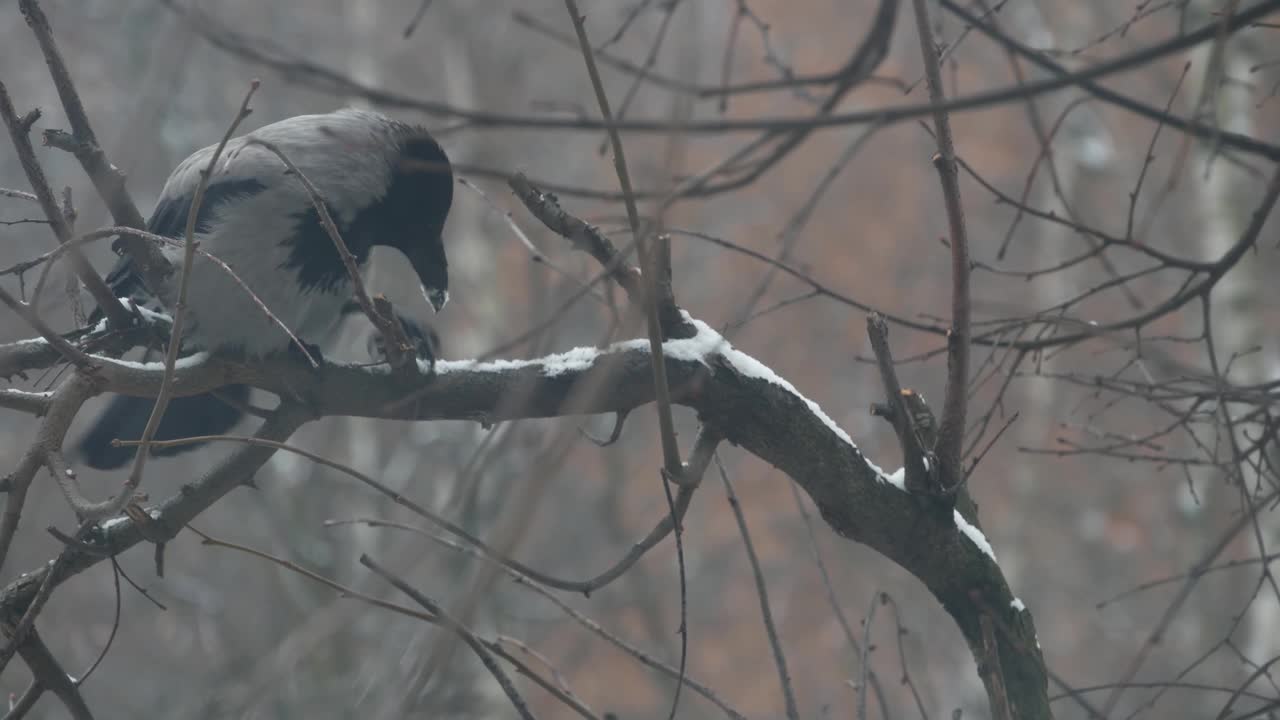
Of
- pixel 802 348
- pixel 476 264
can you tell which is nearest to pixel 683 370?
pixel 476 264

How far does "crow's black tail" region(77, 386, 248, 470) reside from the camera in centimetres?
340

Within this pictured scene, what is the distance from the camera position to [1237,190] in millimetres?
7383

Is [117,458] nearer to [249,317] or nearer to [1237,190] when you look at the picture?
[249,317]

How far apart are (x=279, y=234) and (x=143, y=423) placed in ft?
2.44

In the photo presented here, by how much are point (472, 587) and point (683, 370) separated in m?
1.14

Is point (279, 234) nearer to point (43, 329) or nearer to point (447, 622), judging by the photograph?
point (43, 329)

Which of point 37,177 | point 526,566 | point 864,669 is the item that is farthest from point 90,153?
point 864,669

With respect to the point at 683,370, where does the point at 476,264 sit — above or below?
above

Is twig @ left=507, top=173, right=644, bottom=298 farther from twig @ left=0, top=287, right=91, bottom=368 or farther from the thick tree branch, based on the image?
twig @ left=0, top=287, right=91, bottom=368

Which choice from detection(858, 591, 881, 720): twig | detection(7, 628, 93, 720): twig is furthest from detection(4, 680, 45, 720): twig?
detection(858, 591, 881, 720): twig

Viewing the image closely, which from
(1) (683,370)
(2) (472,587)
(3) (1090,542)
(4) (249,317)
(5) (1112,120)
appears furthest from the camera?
(5) (1112,120)

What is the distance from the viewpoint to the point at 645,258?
4.74ft

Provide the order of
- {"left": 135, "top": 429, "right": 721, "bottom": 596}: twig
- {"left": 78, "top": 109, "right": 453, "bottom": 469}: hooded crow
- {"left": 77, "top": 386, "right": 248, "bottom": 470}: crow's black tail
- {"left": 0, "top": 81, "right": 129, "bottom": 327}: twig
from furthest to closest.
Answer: {"left": 77, "top": 386, "right": 248, "bottom": 470}: crow's black tail
{"left": 78, "top": 109, "right": 453, "bottom": 469}: hooded crow
{"left": 0, "top": 81, "right": 129, "bottom": 327}: twig
{"left": 135, "top": 429, "right": 721, "bottom": 596}: twig

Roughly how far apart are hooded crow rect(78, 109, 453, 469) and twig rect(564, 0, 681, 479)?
1225mm
